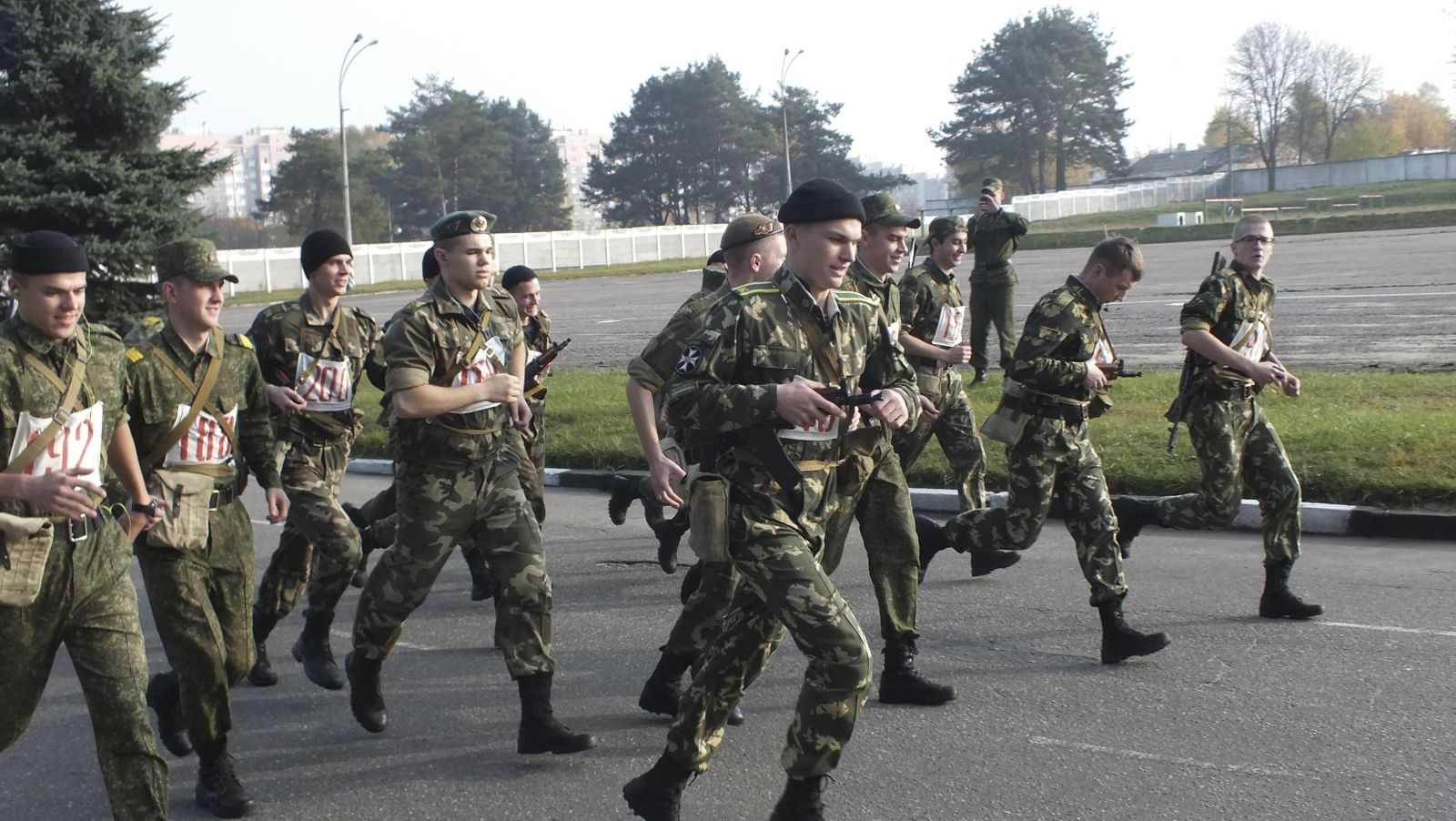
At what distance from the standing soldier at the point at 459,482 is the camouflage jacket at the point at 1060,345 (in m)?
2.30

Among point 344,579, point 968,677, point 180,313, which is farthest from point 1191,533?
point 180,313

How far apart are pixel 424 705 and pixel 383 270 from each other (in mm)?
52814

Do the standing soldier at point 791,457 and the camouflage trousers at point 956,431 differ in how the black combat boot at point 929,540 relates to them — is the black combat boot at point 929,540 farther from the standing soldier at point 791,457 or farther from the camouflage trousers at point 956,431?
the standing soldier at point 791,457

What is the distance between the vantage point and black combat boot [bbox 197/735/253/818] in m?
5.05

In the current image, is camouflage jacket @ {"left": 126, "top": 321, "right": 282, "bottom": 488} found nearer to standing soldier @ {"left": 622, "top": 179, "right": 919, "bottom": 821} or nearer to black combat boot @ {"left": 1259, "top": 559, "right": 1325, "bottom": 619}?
standing soldier @ {"left": 622, "top": 179, "right": 919, "bottom": 821}

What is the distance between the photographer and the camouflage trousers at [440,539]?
559cm

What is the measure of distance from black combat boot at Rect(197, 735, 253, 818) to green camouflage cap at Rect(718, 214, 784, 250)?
258cm

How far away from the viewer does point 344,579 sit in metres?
6.61

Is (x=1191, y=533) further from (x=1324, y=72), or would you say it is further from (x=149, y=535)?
(x=1324, y=72)

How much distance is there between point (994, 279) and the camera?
14961 mm

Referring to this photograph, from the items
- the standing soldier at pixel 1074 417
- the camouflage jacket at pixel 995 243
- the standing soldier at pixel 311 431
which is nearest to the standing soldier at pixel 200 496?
the standing soldier at pixel 311 431

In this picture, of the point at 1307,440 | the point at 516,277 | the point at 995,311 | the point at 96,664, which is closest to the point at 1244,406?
the point at 1307,440

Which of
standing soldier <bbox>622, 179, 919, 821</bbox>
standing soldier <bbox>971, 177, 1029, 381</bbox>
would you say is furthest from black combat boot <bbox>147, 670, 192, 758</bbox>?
standing soldier <bbox>971, 177, 1029, 381</bbox>

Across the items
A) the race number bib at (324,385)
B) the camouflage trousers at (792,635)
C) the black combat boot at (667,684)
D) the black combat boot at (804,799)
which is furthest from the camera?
the race number bib at (324,385)
